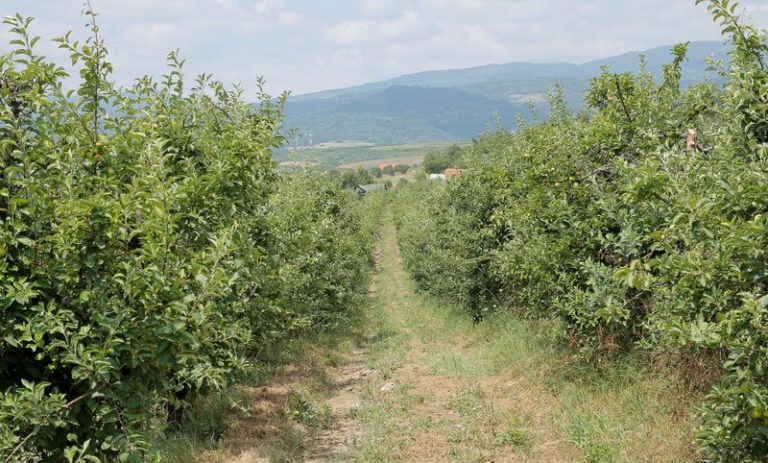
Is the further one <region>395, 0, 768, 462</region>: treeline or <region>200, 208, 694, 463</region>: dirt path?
<region>200, 208, 694, 463</region>: dirt path

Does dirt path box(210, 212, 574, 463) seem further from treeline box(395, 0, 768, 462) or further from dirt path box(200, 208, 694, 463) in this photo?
treeline box(395, 0, 768, 462)

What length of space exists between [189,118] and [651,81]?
6.78 metres

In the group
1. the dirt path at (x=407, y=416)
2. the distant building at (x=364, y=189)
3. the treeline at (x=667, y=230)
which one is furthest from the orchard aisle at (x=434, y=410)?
the distant building at (x=364, y=189)

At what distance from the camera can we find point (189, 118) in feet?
22.0

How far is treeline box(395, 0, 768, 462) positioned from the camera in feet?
13.2

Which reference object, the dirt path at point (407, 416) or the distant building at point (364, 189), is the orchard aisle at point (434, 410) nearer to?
the dirt path at point (407, 416)

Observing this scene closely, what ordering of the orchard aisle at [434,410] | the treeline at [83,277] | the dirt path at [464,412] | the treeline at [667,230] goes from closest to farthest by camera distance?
the treeline at [83,277] → the treeline at [667,230] → the dirt path at [464,412] → the orchard aisle at [434,410]

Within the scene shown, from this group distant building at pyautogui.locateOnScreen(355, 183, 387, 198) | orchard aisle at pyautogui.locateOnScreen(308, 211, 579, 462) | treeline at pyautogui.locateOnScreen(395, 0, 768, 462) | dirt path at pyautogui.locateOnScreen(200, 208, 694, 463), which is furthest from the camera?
distant building at pyautogui.locateOnScreen(355, 183, 387, 198)

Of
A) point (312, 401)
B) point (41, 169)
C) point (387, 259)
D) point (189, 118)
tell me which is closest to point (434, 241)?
point (312, 401)

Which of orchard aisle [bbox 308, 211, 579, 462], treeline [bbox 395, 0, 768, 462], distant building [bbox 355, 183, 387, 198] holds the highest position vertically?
treeline [bbox 395, 0, 768, 462]

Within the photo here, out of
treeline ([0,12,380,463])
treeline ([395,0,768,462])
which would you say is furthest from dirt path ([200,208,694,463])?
treeline ([0,12,380,463])

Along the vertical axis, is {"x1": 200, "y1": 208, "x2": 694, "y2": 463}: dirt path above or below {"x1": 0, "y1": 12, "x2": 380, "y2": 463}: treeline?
below

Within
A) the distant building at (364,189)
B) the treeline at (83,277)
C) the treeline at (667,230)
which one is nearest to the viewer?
the treeline at (83,277)

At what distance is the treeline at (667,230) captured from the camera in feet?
13.2
